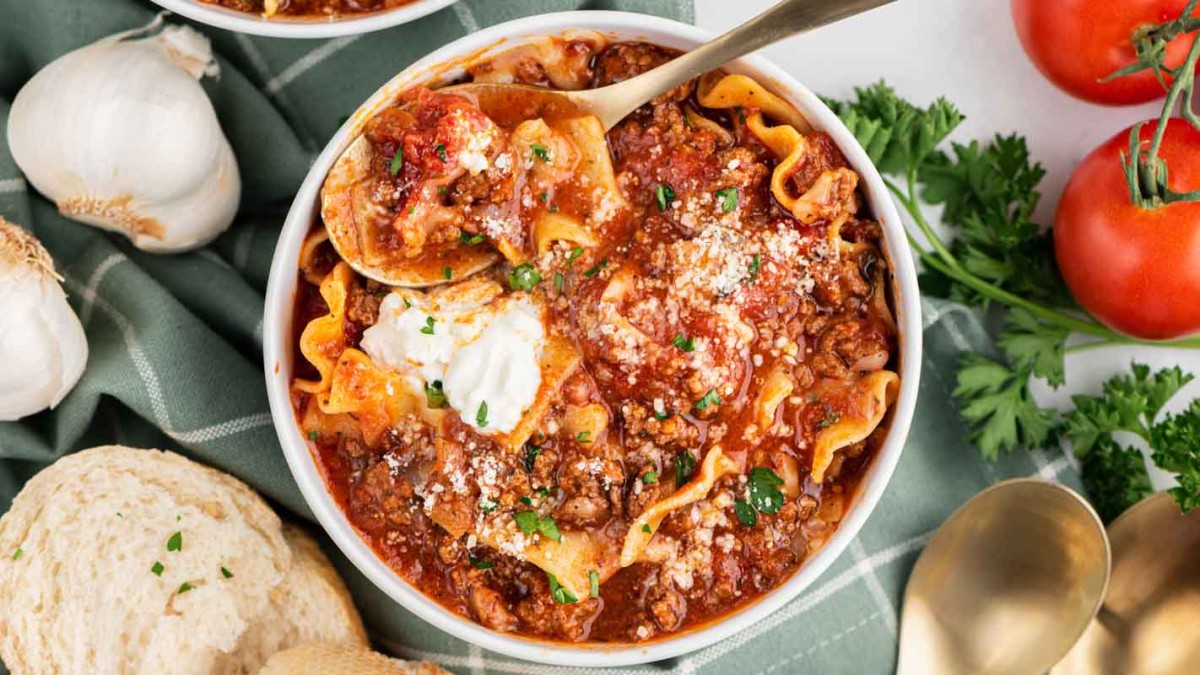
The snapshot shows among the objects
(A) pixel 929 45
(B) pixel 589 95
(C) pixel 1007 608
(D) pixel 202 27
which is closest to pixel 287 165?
(D) pixel 202 27

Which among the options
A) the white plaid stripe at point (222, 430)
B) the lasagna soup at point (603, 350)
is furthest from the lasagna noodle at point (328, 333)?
the white plaid stripe at point (222, 430)

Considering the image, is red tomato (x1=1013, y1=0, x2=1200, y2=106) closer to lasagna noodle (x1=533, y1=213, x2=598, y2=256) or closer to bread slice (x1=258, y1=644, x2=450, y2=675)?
lasagna noodle (x1=533, y1=213, x2=598, y2=256)

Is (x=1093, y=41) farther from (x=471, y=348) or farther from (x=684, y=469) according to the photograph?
(x=471, y=348)

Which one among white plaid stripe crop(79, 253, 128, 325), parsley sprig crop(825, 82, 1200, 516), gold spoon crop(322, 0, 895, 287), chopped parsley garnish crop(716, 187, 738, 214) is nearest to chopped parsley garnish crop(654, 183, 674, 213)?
chopped parsley garnish crop(716, 187, 738, 214)

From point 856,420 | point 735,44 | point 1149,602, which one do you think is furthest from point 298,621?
point 1149,602

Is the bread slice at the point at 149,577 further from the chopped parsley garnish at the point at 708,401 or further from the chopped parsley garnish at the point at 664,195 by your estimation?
the chopped parsley garnish at the point at 664,195

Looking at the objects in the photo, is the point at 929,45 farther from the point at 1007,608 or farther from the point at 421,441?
the point at 421,441
